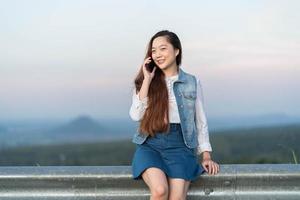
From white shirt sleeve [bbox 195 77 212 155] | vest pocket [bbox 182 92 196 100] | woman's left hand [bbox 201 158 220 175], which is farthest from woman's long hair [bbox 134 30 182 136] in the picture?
woman's left hand [bbox 201 158 220 175]

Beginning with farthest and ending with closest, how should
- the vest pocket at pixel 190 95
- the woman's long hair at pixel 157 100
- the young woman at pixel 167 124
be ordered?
the vest pocket at pixel 190 95
the woman's long hair at pixel 157 100
the young woman at pixel 167 124

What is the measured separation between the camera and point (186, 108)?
4602mm

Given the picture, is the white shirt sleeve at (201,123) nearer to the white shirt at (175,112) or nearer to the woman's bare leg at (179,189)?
the white shirt at (175,112)

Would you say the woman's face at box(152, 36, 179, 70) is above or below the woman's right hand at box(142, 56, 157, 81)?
above

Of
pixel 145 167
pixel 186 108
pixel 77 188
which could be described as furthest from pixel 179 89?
pixel 77 188

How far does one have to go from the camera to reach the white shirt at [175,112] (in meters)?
4.51

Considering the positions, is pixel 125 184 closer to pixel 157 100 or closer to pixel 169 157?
pixel 169 157

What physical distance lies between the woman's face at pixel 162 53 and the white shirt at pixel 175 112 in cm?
10

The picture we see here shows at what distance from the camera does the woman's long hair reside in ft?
14.8

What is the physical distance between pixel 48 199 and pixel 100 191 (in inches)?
12.7

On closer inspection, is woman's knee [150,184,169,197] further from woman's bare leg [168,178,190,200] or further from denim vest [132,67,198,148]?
denim vest [132,67,198,148]

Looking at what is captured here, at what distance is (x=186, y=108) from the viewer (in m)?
4.60

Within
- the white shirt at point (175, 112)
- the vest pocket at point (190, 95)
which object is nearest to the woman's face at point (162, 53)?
the white shirt at point (175, 112)

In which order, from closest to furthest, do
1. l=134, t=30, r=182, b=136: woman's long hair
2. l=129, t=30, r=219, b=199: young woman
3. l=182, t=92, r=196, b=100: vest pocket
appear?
l=129, t=30, r=219, b=199: young woman, l=134, t=30, r=182, b=136: woman's long hair, l=182, t=92, r=196, b=100: vest pocket
